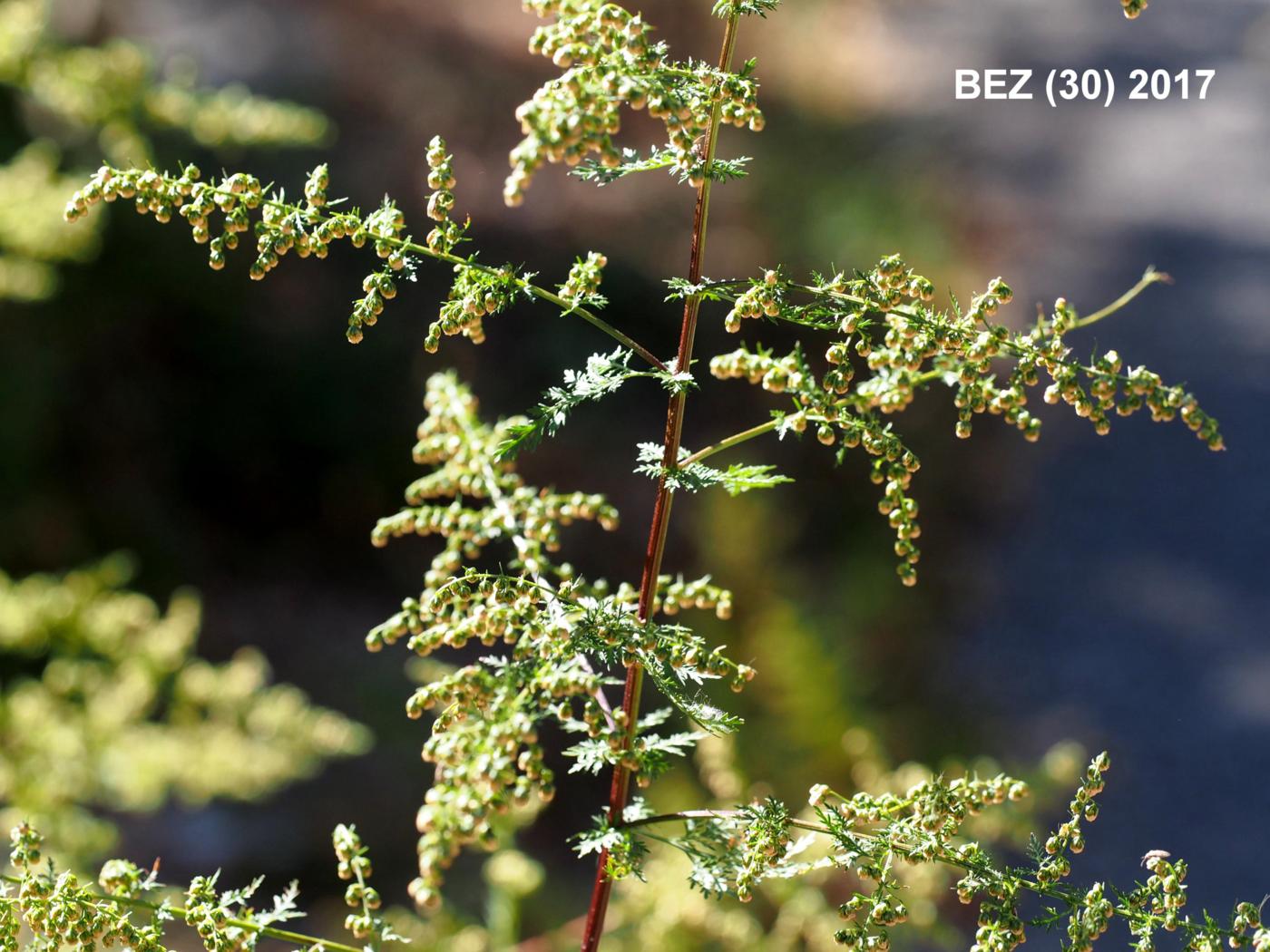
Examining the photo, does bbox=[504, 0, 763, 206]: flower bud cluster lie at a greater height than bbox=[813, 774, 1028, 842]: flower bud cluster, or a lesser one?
greater

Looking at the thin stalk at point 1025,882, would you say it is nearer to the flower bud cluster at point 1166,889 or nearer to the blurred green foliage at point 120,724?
the flower bud cluster at point 1166,889

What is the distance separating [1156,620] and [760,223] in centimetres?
285

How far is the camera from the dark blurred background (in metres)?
5.16

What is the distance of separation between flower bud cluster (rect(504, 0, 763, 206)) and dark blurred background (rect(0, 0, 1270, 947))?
3.15 meters

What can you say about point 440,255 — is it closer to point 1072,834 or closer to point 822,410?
point 822,410

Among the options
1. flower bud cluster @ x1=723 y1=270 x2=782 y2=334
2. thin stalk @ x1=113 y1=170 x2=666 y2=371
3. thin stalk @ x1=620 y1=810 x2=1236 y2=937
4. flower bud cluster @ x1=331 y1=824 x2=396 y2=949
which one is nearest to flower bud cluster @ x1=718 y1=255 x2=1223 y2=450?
flower bud cluster @ x1=723 y1=270 x2=782 y2=334

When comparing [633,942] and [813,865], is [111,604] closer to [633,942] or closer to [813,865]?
[633,942]

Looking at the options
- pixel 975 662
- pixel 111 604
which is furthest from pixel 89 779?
pixel 975 662

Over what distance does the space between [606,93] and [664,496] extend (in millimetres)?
371

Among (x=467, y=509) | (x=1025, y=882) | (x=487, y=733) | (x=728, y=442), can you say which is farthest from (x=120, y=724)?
(x=1025, y=882)

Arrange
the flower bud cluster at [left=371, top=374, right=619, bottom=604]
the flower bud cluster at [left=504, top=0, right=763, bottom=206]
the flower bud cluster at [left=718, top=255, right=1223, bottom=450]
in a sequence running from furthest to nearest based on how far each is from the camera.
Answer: the flower bud cluster at [left=371, top=374, right=619, bottom=604]
the flower bud cluster at [left=718, top=255, right=1223, bottom=450]
the flower bud cluster at [left=504, top=0, right=763, bottom=206]

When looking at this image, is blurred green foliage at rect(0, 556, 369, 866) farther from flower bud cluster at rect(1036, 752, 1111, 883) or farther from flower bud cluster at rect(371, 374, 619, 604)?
flower bud cluster at rect(1036, 752, 1111, 883)

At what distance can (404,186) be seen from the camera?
6684 mm

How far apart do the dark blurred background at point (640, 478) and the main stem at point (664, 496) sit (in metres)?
2.80
